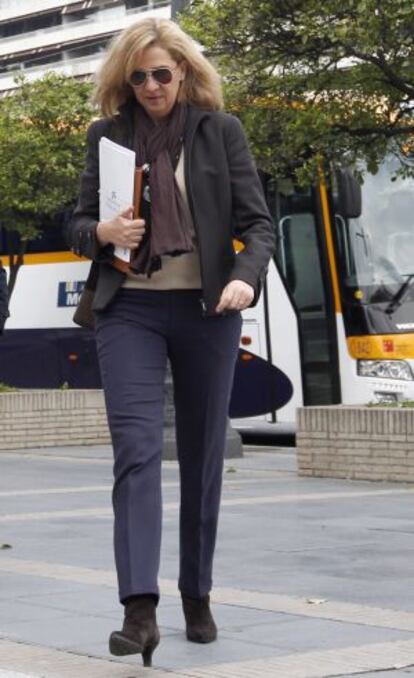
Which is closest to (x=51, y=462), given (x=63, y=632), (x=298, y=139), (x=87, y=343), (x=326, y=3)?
(x=298, y=139)

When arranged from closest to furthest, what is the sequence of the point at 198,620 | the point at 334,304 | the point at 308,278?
the point at 198,620
the point at 334,304
the point at 308,278

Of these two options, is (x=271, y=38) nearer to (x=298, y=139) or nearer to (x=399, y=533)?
(x=298, y=139)

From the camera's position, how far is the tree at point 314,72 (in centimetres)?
1413

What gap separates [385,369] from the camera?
60.5 ft

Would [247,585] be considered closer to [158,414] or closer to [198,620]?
[198,620]

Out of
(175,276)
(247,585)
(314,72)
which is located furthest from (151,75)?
(314,72)

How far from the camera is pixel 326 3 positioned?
14227 millimetres

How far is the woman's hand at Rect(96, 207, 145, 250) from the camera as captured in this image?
5.77 metres

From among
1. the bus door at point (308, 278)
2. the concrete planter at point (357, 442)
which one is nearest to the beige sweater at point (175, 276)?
the concrete planter at point (357, 442)

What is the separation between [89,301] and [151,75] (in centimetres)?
75

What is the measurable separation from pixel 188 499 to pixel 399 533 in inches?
159

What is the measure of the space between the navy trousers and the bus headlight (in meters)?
12.1

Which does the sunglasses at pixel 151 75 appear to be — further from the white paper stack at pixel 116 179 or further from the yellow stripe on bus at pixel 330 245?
the yellow stripe on bus at pixel 330 245

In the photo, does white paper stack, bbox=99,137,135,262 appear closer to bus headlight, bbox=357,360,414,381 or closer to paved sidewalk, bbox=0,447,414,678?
paved sidewalk, bbox=0,447,414,678
